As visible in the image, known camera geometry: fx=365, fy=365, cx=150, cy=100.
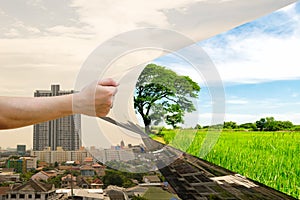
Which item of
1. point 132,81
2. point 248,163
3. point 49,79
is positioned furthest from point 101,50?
point 49,79

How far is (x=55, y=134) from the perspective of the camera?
2016 mm

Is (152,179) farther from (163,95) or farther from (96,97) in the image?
(96,97)

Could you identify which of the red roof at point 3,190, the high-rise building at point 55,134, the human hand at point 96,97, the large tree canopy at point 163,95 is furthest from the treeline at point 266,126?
the human hand at point 96,97

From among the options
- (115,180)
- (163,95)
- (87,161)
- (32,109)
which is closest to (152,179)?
(115,180)

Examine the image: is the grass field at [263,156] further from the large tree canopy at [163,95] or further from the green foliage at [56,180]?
the green foliage at [56,180]

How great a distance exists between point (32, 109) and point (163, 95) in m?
0.65

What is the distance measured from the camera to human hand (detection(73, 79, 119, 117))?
46 cm

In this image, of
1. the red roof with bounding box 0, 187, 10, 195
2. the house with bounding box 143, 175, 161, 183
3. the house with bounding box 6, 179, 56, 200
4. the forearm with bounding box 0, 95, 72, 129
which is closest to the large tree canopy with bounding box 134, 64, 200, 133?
the forearm with bounding box 0, 95, 72, 129

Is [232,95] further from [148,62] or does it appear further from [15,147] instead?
[15,147]

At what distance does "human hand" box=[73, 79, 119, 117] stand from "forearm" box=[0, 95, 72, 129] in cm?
2

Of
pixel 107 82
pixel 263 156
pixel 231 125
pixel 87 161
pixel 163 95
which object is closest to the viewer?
pixel 107 82

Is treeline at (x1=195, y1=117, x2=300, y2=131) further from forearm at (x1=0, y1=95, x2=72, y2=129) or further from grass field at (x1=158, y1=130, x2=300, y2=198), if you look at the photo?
forearm at (x1=0, y1=95, x2=72, y2=129)

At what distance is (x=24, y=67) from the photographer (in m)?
2.05

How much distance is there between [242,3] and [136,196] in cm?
116
